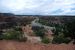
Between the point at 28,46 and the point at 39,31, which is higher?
the point at 39,31

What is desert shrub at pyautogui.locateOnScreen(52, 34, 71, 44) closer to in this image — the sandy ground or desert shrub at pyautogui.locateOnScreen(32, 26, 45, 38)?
the sandy ground

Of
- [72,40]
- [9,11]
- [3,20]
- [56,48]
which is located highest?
[9,11]

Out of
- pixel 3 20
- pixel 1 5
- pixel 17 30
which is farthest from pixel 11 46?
pixel 1 5

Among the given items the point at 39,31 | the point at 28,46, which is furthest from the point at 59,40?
the point at 28,46

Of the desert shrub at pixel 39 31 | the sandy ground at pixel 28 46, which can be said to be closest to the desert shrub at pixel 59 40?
the sandy ground at pixel 28 46

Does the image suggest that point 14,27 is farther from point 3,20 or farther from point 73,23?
point 73,23

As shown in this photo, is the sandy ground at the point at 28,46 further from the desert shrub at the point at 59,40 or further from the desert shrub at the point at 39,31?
the desert shrub at the point at 39,31

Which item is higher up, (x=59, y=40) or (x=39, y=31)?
(x=39, y=31)

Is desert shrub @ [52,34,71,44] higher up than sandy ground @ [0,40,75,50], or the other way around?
desert shrub @ [52,34,71,44]

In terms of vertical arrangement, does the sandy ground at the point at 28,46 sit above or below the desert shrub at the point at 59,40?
below

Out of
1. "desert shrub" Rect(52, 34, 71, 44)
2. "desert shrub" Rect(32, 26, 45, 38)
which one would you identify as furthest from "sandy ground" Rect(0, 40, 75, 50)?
"desert shrub" Rect(32, 26, 45, 38)

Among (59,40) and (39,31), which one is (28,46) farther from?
(59,40)
